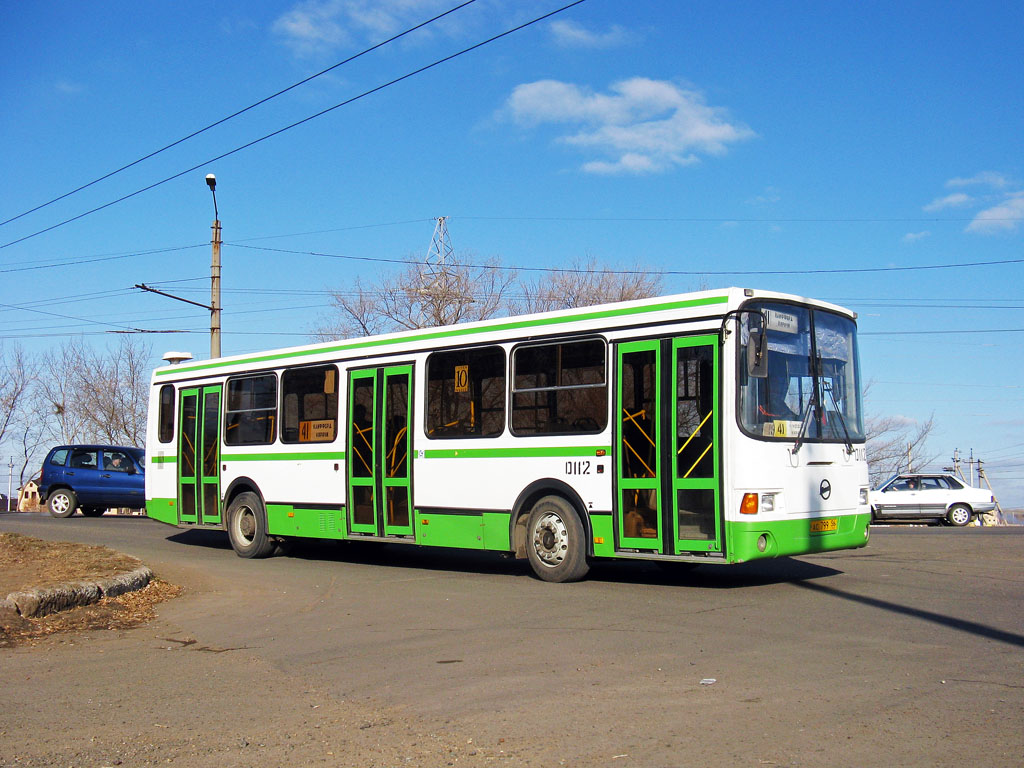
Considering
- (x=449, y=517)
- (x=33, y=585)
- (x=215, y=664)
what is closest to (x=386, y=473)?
(x=449, y=517)

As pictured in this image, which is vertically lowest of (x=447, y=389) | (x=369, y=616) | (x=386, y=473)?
(x=369, y=616)

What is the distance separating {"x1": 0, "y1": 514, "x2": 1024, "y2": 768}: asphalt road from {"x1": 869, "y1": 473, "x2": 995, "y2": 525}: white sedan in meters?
17.3

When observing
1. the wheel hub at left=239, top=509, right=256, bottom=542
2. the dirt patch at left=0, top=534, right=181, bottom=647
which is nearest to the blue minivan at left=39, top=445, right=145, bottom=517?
the wheel hub at left=239, top=509, right=256, bottom=542

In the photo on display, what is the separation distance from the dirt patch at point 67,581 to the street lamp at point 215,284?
12084 mm

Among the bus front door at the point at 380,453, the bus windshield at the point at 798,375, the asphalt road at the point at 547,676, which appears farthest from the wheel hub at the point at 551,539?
the bus windshield at the point at 798,375

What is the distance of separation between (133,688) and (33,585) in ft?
12.2

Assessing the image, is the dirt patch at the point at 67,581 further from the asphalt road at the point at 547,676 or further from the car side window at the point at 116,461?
the car side window at the point at 116,461

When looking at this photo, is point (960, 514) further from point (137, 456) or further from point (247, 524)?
point (137, 456)

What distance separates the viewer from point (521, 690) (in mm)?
6395

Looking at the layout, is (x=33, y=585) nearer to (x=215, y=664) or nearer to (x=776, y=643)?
(x=215, y=664)

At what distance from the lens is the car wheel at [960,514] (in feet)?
92.3

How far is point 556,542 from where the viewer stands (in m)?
11.5

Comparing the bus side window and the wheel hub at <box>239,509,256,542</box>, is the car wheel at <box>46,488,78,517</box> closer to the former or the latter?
the bus side window

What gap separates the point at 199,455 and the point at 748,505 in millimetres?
9982
